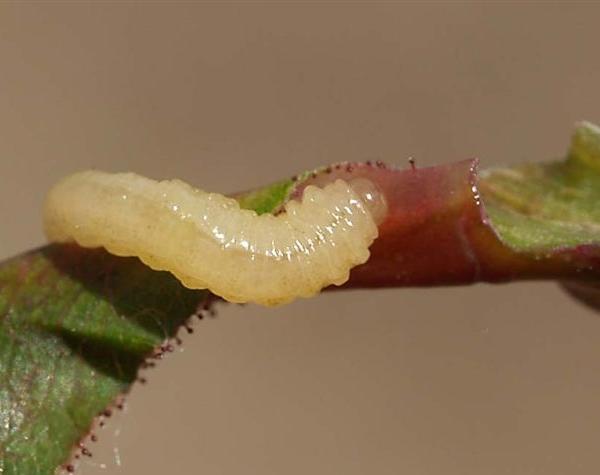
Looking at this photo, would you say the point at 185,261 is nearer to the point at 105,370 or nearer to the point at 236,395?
the point at 105,370

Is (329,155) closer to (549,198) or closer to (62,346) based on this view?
(549,198)

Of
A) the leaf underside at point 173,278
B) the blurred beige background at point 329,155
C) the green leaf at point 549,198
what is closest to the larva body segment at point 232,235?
the leaf underside at point 173,278

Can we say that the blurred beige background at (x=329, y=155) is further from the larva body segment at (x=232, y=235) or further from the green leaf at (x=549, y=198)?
the green leaf at (x=549, y=198)

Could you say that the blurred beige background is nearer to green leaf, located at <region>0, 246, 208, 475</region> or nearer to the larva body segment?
the larva body segment

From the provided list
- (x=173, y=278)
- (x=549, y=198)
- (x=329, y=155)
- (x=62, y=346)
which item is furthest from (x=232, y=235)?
(x=329, y=155)

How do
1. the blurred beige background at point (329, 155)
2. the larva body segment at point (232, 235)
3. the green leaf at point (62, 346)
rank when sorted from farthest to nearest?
the blurred beige background at point (329, 155) → the larva body segment at point (232, 235) → the green leaf at point (62, 346)
